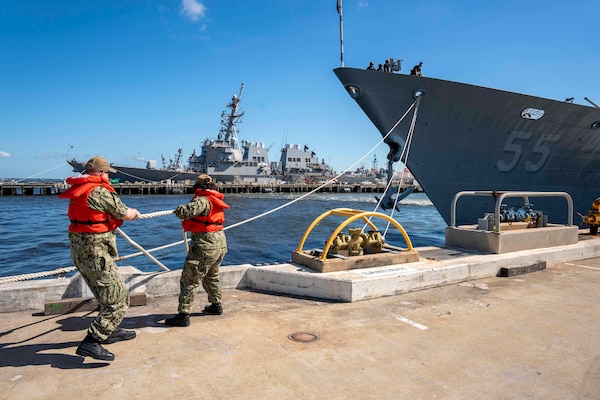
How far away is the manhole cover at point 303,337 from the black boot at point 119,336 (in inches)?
57.7

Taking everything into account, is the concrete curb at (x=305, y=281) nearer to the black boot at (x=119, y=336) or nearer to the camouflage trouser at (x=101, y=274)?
the black boot at (x=119, y=336)

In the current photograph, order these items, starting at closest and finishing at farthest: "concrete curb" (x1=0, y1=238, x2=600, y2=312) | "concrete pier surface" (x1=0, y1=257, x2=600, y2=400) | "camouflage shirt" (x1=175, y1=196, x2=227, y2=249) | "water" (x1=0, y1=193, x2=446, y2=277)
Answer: "concrete pier surface" (x1=0, y1=257, x2=600, y2=400) → "camouflage shirt" (x1=175, y1=196, x2=227, y2=249) → "concrete curb" (x1=0, y1=238, x2=600, y2=312) → "water" (x1=0, y1=193, x2=446, y2=277)

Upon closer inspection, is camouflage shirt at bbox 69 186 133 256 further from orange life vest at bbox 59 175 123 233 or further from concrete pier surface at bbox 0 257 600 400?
concrete pier surface at bbox 0 257 600 400

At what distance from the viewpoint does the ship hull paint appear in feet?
37.8

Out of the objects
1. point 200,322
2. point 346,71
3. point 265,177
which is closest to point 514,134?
point 346,71

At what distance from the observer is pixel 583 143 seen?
572 inches

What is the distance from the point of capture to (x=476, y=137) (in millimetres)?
12570

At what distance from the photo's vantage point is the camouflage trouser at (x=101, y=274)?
3240mm

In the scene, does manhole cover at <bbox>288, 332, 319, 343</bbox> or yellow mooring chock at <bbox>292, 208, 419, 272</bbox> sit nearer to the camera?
manhole cover at <bbox>288, 332, 319, 343</bbox>

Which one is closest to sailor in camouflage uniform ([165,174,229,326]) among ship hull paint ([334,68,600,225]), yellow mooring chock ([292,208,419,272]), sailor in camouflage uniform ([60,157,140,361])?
sailor in camouflage uniform ([60,157,140,361])

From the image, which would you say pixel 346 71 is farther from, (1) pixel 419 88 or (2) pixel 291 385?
(2) pixel 291 385

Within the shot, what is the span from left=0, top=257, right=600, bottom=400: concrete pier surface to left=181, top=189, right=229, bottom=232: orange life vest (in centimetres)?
99

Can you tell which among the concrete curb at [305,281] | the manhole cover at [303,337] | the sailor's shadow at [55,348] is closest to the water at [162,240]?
the concrete curb at [305,281]

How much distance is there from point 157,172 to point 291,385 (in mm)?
65423
